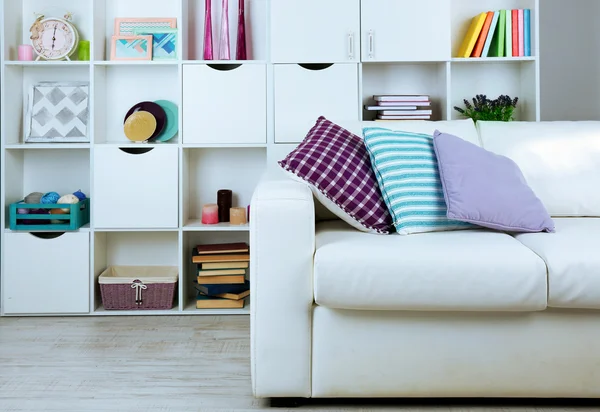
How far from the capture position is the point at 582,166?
8.93 feet

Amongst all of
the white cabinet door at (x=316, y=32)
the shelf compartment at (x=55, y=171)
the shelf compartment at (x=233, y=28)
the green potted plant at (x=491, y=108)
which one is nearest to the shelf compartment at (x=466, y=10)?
the green potted plant at (x=491, y=108)

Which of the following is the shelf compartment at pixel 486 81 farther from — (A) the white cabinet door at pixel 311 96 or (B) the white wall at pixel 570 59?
(A) the white cabinet door at pixel 311 96

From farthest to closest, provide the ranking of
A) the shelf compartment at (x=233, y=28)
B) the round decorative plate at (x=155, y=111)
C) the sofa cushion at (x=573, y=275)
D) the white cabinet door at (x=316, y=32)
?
the shelf compartment at (x=233, y=28)
the round decorative plate at (x=155, y=111)
the white cabinet door at (x=316, y=32)
the sofa cushion at (x=573, y=275)

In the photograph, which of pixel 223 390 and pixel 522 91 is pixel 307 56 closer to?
pixel 522 91

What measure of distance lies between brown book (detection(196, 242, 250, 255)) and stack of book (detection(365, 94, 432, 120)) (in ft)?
2.97

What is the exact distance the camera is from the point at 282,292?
6.78 ft

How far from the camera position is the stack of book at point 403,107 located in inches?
134

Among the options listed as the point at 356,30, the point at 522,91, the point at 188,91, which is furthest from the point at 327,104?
the point at 522,91

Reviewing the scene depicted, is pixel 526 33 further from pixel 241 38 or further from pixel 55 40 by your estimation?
pixel 55 40

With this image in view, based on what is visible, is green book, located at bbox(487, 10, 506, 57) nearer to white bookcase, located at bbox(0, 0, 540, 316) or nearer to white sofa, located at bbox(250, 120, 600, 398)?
white bookcase, located at bbox(0, 0, 540, 316)

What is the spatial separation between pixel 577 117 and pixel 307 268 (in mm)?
2412

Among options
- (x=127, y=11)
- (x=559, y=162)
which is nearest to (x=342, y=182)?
(x=559, y=162)

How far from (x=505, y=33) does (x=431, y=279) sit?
6.11 ft

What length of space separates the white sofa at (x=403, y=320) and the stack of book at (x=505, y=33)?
153 centimetres
